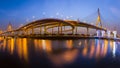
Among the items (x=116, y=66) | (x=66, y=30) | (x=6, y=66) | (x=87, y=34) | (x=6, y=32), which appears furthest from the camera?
(x=6, y=32)

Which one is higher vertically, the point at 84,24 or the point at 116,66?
the point at 84,24

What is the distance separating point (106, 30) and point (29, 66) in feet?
129

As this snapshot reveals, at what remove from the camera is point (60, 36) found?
50.2 meters

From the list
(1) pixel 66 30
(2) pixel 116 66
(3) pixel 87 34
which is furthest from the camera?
(1) pixel 66 30

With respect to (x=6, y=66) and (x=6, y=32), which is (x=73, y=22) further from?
(x=6, y=66)

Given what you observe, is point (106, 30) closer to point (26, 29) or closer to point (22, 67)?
point (26, 29)

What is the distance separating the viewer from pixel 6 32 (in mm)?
65625

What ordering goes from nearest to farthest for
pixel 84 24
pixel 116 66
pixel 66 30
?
pixel 116 66 < pixel 84 24 < pixel 66 30

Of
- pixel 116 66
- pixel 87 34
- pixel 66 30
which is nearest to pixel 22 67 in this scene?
pixel 116 66

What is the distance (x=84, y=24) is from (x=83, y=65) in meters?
36.2

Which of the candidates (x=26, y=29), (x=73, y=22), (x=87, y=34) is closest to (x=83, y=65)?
(x=73, y=22)

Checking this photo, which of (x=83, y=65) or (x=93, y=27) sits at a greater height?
(x=93, y=27)

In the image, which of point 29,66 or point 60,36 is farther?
point 60,36

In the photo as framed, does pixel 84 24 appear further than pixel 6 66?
Yes
